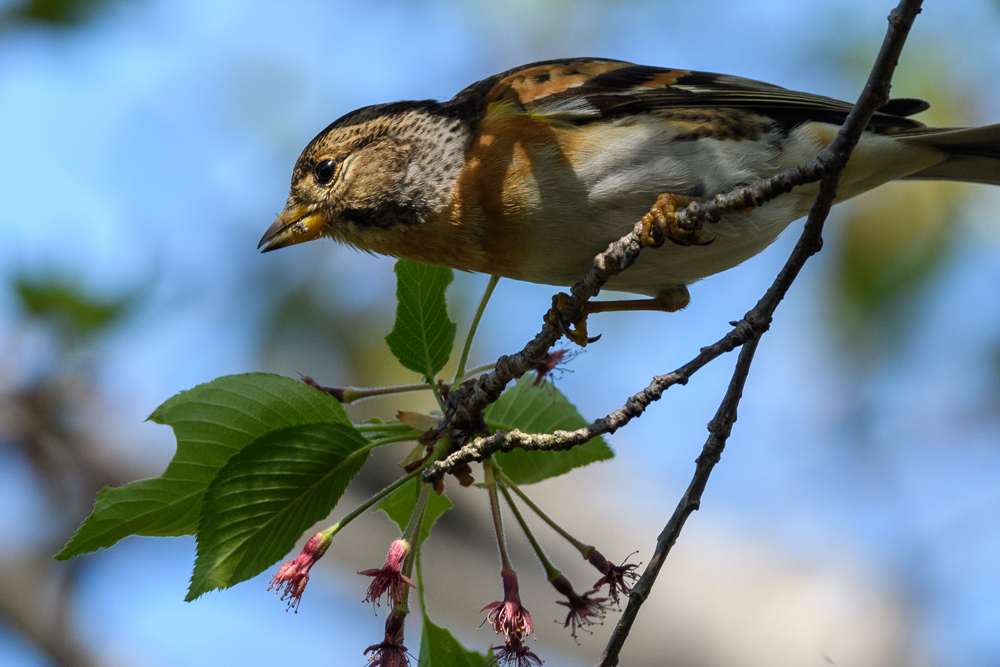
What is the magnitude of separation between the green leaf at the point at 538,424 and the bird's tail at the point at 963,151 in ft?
7.87

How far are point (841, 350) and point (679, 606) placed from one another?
3707mm

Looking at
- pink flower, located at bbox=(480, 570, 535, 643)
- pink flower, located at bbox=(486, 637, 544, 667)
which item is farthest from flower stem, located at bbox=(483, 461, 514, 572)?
pink flower, located at bbox=(486, 637, 544, 667)

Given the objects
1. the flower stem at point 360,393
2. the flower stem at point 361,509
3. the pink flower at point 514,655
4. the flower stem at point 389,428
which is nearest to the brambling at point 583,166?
the flower stem at point 360,393

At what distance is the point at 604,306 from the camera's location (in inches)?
175

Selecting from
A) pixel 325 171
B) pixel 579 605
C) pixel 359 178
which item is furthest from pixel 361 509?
pixel 325 171

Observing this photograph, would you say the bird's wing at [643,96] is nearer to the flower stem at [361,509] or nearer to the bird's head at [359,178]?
the bird's head at [359,178]

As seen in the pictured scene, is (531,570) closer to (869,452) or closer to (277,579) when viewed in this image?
(869,452)

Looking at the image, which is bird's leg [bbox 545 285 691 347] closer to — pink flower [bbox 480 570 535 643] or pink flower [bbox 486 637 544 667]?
Result: pink flower [bbox 480 570 535 643]

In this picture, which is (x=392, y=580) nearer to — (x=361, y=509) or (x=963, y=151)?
(x=361, y=509)

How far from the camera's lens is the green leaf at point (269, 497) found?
2996 millimetres

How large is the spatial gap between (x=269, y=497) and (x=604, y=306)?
2.06 m

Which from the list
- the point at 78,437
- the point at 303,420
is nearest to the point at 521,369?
the point at 303,420

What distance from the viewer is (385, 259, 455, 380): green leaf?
3.61 metres

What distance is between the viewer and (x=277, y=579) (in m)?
3.16
